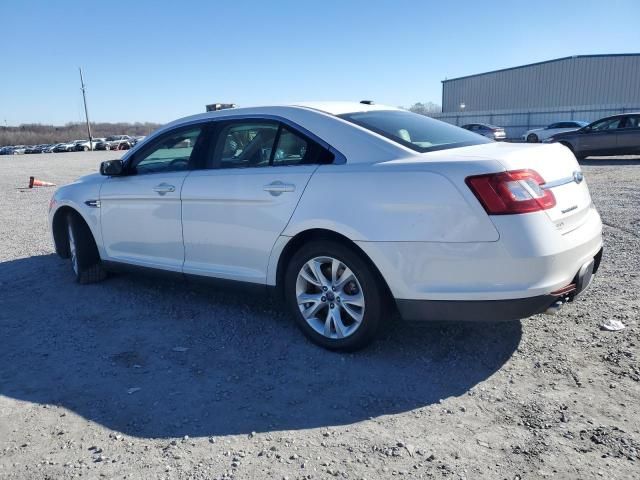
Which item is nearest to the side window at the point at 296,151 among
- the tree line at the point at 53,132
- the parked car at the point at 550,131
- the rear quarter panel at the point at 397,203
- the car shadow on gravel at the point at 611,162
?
the rear quarter panel at the point at 397,203

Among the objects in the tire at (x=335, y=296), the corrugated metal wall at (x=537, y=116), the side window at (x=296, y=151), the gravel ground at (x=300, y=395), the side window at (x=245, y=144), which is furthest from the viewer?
the corrugated metal wall at (x=537, y=116)

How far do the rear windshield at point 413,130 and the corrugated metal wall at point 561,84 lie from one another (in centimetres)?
4799

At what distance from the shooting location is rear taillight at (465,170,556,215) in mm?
2979

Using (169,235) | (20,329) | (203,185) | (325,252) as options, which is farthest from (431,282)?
(20,329)

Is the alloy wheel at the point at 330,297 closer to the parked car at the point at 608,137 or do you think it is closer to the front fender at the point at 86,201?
the front fender at the point at 86,201

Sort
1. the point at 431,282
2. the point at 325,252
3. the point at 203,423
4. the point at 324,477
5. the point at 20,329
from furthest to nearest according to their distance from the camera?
the point at 20,329, the point at 325,252, the point at 431,282, the point at 203,423, the point at 324,477

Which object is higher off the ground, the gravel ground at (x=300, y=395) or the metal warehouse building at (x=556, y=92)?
the metal warehouse building at (x=556, y=92)

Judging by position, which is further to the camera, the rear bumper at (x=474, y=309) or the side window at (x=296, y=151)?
the side window at (x=296, y=151)

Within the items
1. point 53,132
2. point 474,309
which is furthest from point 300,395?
point 53,132

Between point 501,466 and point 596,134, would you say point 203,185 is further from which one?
point 596,134

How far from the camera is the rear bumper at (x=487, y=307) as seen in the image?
308 cm

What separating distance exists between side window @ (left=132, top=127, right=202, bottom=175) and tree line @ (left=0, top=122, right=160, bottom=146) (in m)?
96.2

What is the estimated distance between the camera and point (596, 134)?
17.2m

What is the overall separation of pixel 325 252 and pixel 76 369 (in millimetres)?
1862
